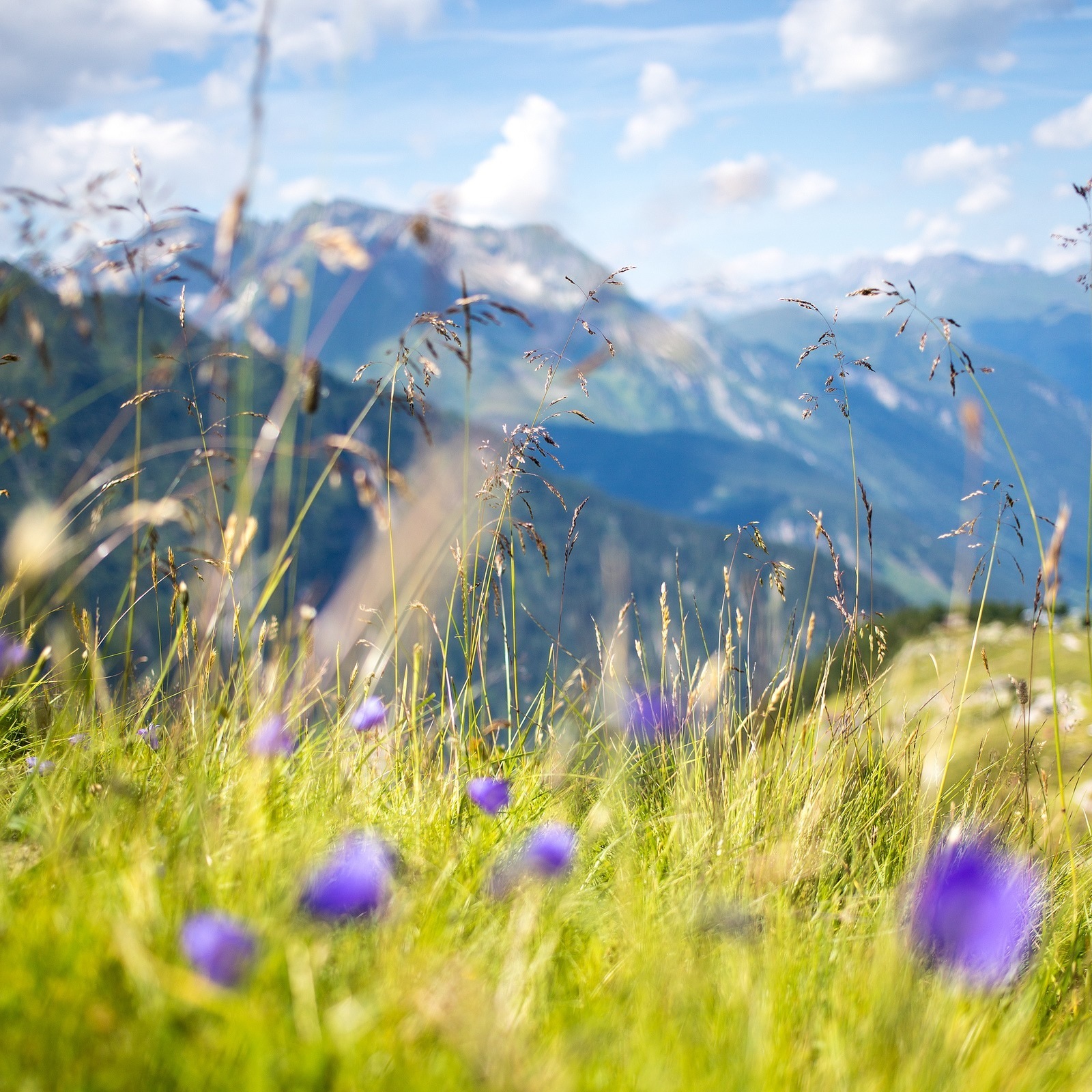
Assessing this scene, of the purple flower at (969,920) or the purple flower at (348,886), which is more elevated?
the purple flower at (348,886)

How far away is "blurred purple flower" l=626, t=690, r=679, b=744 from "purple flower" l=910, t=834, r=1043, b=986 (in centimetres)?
92

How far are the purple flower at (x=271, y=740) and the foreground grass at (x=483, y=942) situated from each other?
3 centimetres

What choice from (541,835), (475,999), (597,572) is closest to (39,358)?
(541,835)

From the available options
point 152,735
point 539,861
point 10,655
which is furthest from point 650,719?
point 10,655

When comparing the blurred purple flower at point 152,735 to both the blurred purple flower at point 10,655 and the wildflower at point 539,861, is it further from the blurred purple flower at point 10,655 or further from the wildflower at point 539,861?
the wildflower at point 539,861

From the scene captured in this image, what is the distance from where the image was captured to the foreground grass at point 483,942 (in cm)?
99

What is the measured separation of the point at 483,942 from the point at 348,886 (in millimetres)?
284

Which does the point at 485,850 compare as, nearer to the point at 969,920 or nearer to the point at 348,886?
the point at 348,886

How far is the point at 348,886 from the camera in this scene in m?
1.20

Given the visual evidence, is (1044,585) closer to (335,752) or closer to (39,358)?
(335,752)

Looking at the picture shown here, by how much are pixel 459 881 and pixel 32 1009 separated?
715 mm

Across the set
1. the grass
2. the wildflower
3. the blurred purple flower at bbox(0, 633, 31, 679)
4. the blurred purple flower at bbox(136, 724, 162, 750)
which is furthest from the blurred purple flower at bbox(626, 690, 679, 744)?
the blurred purple flower at bbox(0, 633, 31, 679)

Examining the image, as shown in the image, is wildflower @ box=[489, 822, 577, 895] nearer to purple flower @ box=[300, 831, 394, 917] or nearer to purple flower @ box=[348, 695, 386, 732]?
purple flower @ box=[300, 831, 394, 917]

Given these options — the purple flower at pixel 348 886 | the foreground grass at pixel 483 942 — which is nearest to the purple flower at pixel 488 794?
the foreground grass at pixel 483 942
